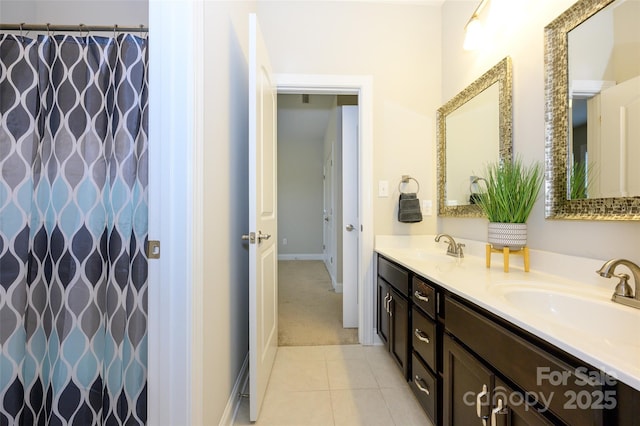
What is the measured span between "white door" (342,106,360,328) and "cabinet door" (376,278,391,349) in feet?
1.47

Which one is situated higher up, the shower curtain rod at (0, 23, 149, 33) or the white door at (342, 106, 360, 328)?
the shower curtain rod at (0, 23, 149, 33)

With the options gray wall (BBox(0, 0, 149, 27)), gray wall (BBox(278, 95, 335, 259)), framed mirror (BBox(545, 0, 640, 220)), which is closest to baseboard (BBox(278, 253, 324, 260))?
gray wall (BBox(278, 95, 335, 259))

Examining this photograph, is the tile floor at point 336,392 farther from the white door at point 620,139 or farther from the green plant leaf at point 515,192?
the white door at point 620,139

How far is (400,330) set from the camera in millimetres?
1489

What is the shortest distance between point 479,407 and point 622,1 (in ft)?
4.66

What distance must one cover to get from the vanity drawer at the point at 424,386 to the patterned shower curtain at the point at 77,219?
4.07 ft

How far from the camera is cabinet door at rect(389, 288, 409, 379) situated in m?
1.40

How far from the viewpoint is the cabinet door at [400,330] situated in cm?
140

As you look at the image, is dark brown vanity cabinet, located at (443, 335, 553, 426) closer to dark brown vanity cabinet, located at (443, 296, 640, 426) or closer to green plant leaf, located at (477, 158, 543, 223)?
dark brown vanity cabinet, located at (443, 296, 640, 426)

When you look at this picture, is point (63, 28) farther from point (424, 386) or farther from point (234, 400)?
point (424, 386)

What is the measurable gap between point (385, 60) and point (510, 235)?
156 cm

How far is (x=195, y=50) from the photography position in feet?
2.93

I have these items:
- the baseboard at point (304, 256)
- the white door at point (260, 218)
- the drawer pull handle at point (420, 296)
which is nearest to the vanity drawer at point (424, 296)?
the drawer pull handle at point (420, 296)

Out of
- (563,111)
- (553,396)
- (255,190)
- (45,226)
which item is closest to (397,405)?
(553,396)
